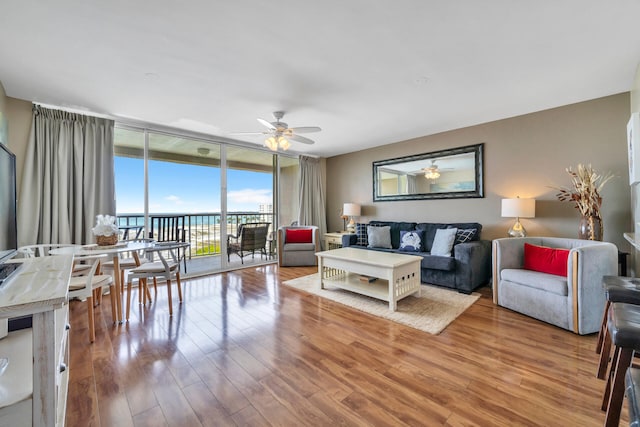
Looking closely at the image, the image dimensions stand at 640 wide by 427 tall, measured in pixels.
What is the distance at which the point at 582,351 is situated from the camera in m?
2.00

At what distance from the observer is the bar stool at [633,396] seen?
2.27ft

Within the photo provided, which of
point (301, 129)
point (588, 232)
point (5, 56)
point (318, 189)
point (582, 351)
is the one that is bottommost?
point (582, 351)

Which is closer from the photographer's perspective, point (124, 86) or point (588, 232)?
point (124, 86)

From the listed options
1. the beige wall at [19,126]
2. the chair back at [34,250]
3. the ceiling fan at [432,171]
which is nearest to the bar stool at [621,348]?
the ceiling fan at [432,171]

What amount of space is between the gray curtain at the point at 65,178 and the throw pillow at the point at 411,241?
425 cm

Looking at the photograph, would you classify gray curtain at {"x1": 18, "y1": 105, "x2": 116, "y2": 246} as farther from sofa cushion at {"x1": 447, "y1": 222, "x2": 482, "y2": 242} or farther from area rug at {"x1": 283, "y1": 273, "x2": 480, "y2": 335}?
sofa cushion at {"x1": 447, "y1": 222, "x2": 482, "y2": 242}

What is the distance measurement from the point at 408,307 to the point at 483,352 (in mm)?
934

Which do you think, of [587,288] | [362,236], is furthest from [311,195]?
[587,288]

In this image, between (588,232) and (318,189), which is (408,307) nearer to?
(588,232)

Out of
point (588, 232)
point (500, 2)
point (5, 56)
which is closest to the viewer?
point (500, 2)

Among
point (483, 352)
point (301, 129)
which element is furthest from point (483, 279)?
point (301, 129)

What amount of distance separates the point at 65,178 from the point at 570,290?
555 centimetres

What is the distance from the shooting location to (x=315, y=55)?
221 centimetres

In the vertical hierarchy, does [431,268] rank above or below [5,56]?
below
